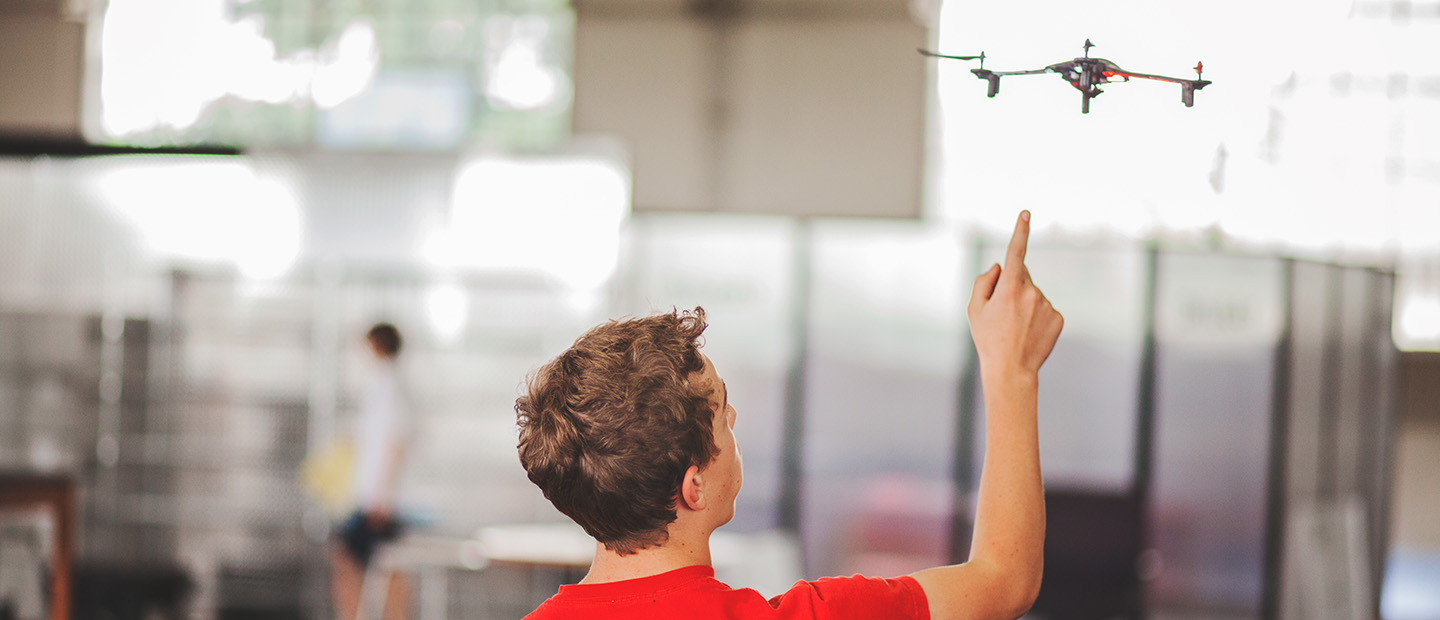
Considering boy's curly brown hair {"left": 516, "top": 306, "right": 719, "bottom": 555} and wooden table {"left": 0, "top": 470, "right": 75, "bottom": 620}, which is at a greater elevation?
boy's curly brown hair {"left": 516, "top": 306, "right": 719, "bottom": 555}

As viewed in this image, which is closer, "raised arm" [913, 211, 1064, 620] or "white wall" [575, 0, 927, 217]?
"raised arm" [913, 211, 1064, 620]

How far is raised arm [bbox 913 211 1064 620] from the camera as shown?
3.03 feet

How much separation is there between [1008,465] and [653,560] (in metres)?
0.30

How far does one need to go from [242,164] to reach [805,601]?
5533mm

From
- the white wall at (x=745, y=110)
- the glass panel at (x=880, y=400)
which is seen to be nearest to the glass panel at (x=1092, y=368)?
the glass panel at (x=880, y=400)

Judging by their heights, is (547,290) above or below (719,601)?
above

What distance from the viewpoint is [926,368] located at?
5918 mm

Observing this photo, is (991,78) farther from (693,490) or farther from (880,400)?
(880,400)

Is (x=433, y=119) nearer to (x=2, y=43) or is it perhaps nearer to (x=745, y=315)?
(x=745, y=315)

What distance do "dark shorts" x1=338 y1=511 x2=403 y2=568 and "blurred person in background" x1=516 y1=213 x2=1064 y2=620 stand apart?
398cm

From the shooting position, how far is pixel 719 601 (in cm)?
90

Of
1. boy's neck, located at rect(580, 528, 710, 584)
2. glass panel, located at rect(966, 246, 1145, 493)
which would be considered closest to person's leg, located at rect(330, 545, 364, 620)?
glass panel, located at rect(966, 246, 1145, 493)

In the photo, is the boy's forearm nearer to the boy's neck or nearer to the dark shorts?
the boy's neck

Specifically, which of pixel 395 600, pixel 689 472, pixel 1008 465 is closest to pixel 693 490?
pixel 689 472
